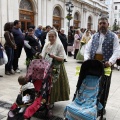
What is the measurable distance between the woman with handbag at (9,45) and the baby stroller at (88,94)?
3559 mm

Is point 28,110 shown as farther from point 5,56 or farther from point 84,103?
point 5,56

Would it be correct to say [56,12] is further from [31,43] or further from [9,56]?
[9,56]

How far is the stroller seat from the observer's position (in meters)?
2.79

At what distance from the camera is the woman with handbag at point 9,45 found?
20.2 ft

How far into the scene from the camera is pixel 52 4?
2134cm

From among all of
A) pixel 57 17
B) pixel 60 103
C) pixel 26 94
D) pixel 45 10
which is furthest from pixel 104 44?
pixel 57 17

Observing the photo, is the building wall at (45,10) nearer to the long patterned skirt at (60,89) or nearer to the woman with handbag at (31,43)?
the woman with handbag at (31,43)

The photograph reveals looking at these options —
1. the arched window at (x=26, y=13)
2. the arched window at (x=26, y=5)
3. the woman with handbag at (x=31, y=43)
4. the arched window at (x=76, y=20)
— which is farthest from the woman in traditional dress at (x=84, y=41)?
the arched window at (x=76, y=20)

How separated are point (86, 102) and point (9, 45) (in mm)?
3900

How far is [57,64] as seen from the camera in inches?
147

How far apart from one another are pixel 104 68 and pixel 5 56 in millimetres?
3628

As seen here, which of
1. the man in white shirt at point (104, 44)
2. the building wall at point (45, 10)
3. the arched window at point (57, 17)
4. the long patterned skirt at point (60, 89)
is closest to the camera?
the man in white shirt at point (104, 44)

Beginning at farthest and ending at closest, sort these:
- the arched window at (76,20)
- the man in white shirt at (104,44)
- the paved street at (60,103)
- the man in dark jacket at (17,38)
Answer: the arched window at (76,20) → the man in dark jacket at (17,38) → the paved street at (60,103) → the man in white shirt at (104,44)

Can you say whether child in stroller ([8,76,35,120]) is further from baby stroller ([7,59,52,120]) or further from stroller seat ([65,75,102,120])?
stroller seat ([65,75,102,120])
